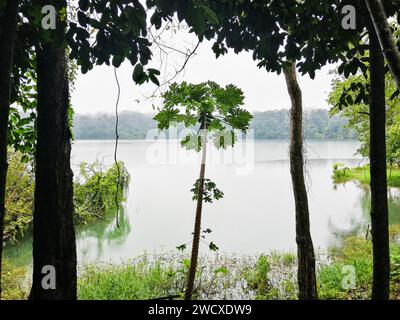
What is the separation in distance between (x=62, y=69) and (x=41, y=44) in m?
0.17

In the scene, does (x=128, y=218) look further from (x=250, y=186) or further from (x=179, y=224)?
(x=250, y=186)

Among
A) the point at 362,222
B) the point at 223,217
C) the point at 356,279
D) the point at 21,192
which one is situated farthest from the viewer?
the point at 223,217

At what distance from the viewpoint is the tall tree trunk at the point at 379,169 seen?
52.9 inches

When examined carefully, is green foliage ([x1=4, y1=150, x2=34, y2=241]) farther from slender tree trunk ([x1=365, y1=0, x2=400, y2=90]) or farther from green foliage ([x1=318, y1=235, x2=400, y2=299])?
slender tree trunk ([x1=365, y1=0, x2=400, y2=90])

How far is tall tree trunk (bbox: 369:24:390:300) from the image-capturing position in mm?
1344

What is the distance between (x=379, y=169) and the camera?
1356 millimetres

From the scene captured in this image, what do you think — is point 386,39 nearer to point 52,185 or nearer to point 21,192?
point 52,185

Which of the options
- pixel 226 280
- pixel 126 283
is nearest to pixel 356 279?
pixel 226 280

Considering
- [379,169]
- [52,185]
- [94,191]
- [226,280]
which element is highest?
[379,169]

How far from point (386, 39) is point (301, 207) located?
236cm

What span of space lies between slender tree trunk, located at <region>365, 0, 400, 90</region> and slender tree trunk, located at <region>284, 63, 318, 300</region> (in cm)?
213

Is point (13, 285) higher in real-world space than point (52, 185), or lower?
lower

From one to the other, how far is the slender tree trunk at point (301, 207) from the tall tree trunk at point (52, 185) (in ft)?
7.42

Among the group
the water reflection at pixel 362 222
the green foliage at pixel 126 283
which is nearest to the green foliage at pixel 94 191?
the green foliage at pixel 126 283
